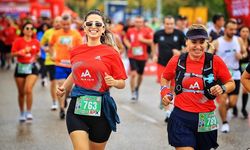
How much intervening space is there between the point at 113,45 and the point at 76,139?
1.14 meters

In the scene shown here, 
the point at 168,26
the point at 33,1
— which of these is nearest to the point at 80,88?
the point at 168,26

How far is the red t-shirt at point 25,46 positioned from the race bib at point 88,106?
5524mm

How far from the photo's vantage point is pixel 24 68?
456 inches

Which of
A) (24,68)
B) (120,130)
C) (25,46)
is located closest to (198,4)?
(25,46)

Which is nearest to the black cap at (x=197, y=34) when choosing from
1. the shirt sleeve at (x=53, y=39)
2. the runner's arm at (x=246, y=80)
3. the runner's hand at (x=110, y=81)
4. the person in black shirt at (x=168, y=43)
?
the runner's arm at (x=246, y=80)

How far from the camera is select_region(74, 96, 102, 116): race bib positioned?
6.26 meters

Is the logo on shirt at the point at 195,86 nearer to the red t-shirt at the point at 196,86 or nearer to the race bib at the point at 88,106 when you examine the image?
the red t-shirt at the point at 196,86

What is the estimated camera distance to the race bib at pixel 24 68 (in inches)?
456

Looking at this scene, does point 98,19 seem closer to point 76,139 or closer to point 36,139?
point 76,139

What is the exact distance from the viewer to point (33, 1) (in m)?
29.9

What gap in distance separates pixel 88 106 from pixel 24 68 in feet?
18.2

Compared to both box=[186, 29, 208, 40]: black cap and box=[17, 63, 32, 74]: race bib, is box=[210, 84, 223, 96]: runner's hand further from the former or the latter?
box=[17, 63, 32, 74]: race bib

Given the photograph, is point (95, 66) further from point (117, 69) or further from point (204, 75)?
point (204, 75)

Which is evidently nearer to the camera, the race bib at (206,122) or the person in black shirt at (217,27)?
the race bib at (206,122)
